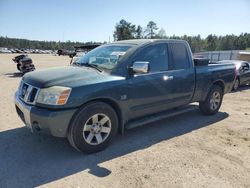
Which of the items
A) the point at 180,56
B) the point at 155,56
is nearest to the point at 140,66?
the point at 155,56

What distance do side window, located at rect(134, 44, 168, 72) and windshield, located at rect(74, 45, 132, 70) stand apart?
0.31 metres

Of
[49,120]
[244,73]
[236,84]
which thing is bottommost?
[236,84]

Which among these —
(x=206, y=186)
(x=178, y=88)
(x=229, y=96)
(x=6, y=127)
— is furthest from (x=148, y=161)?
(x=229, y=96)

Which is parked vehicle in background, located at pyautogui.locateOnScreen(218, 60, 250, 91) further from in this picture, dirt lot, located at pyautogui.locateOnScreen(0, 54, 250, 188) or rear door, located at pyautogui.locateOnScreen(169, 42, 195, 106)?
rear door, located at pyautogui.locateOnScreen(169, 42, 195, 106)

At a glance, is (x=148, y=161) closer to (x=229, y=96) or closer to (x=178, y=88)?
(x=178, y=88)

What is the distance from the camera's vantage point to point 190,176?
349 centimetres

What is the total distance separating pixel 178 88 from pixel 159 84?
0.63m

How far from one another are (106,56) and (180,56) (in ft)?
A: 5.55

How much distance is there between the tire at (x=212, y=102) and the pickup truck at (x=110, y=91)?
38 centimetres

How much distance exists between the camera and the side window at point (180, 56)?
537 cm

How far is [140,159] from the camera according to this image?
3.96 m

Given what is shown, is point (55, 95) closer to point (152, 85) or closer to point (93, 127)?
point (93, 127)

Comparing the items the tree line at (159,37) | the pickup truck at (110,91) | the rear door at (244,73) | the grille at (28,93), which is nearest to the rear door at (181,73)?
the pickup truck at (110,91)

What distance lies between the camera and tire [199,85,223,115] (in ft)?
20.8
